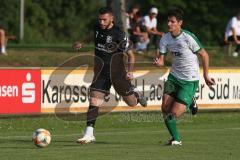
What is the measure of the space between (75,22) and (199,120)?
51.3 meters

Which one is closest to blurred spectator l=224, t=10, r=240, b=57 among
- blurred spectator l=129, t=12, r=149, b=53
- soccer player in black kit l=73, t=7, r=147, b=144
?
blurred spectator l=129, t=12, r=149, b=53

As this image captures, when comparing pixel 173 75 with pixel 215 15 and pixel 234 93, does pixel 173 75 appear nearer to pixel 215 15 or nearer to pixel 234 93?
pixel 234 93

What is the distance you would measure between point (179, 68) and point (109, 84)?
1.40 m

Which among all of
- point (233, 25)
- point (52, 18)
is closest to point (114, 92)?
point (233, 25)

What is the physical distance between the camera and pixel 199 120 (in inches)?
898

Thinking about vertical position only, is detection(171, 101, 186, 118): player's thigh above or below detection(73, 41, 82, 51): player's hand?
below

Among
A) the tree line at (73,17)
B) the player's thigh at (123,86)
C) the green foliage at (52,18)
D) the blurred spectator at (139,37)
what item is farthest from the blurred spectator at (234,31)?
the green foliage at (52,18)

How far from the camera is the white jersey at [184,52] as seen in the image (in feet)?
51.4

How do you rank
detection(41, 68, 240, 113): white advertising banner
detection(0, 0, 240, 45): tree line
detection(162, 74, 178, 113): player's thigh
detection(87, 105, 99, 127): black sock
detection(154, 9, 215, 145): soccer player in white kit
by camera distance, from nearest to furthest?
detection(154, 9, 215, 145): soccer player in white kit, detection(162, 74, 178, 113): player's thigh, detection(87, 105, 99, 127): black sock, detection(41, 68, 240, 113): white advertising banner, detection(0, 0, 240, 45): tree line

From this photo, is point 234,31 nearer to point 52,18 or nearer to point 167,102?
point 167,102

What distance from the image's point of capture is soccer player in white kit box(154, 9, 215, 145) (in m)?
15.6

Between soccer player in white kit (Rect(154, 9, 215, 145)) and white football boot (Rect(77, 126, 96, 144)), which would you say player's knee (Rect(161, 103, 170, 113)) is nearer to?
soccer player in white kit (Rect(154, 9, 215, 145))

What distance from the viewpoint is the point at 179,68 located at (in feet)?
52.1

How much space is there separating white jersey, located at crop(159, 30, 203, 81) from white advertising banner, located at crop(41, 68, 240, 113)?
6.13 meters
